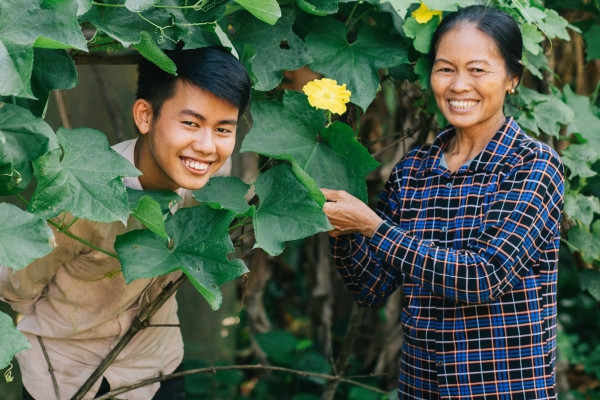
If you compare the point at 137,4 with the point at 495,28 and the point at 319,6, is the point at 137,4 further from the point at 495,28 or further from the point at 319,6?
the point at 495,28

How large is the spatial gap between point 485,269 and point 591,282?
1038 millimetres

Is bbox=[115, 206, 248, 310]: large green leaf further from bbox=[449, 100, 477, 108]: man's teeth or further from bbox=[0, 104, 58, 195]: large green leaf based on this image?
bbox=[449, 100, 477, 108]: man's teeth

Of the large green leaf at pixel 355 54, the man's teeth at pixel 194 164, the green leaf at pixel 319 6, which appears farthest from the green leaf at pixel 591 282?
the man's teeth at pixel 194 164

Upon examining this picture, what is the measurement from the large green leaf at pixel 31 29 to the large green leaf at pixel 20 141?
90 millimetres

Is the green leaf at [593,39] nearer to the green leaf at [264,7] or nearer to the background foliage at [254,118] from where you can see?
the background foliage at [254,118]

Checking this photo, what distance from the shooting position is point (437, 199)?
6.56 feet

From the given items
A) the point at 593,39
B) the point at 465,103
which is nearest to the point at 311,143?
the point at 465,103

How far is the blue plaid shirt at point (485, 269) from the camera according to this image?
1.84m

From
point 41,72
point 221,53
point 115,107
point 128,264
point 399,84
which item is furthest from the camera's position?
point 115,107

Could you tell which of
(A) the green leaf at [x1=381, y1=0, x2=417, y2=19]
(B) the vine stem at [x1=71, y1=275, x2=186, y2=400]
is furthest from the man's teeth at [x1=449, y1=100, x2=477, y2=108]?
(B) the vine stem at [x1=71, y1=275, x2=186, y2=400]

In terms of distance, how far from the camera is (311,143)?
6.45ft

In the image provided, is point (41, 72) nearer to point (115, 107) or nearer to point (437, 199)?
point (437, 199)

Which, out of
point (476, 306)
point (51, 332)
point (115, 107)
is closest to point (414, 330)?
point (476, 306)

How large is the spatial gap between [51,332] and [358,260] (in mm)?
797
